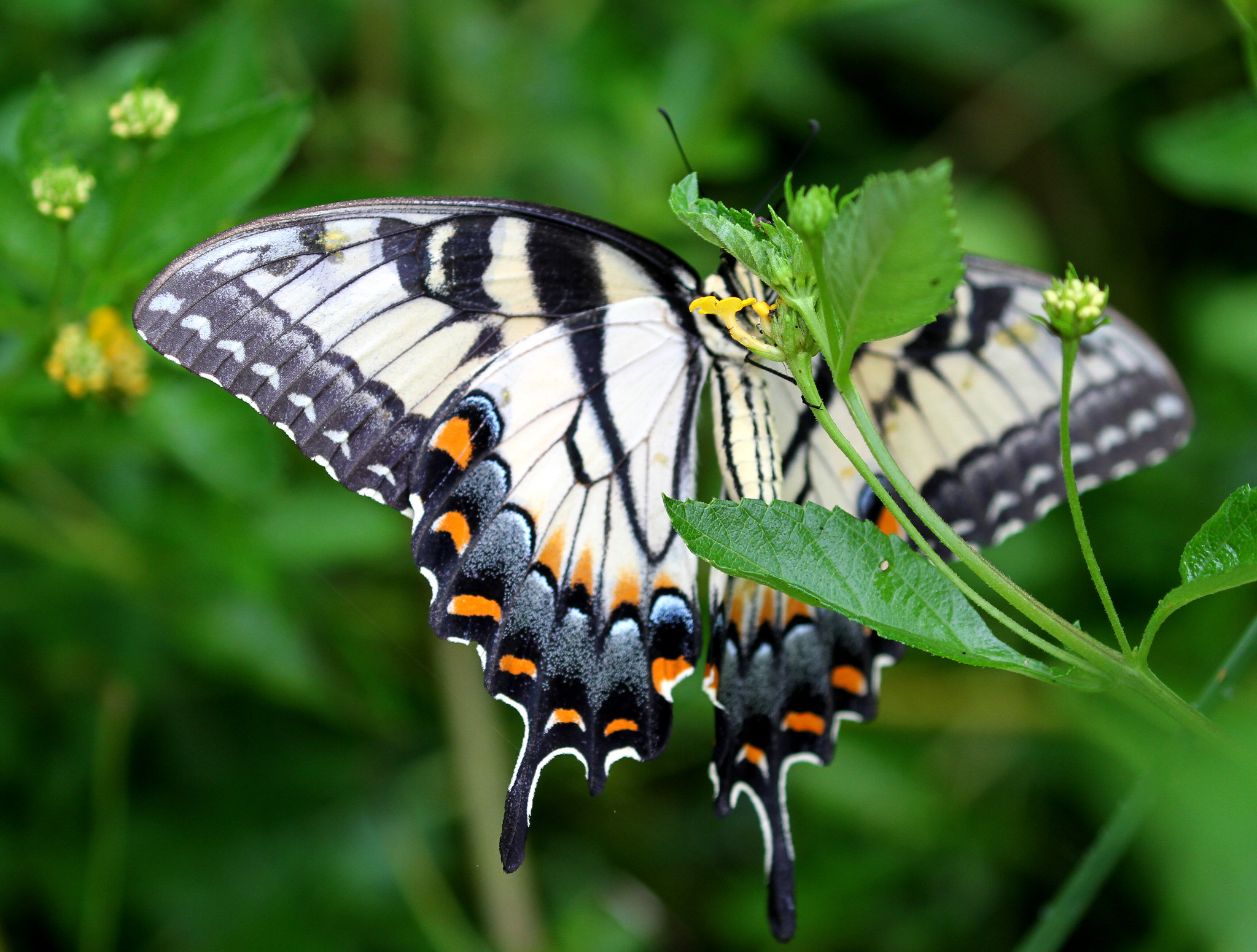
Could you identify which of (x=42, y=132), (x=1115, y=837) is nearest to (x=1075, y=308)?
(x=1115, y=837)

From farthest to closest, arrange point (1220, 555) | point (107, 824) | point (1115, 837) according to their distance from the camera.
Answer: point (107, 824) < point (1115, 837) < point (1220, 555)

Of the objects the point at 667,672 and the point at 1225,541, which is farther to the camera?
the point at 667,672

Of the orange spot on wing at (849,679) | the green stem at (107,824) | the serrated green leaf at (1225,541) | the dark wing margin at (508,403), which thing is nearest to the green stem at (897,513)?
the serrated green leaf at (1225,541)

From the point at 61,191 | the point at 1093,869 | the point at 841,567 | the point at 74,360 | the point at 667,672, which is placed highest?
the point at 61,191

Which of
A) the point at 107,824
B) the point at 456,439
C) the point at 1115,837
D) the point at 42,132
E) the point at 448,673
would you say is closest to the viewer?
the point at 1115,837

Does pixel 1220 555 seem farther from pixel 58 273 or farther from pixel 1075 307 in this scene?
pixel 58 273

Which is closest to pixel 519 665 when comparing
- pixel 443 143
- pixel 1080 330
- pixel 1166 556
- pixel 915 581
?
pixel 915 581

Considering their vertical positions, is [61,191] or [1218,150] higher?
[61,191]
